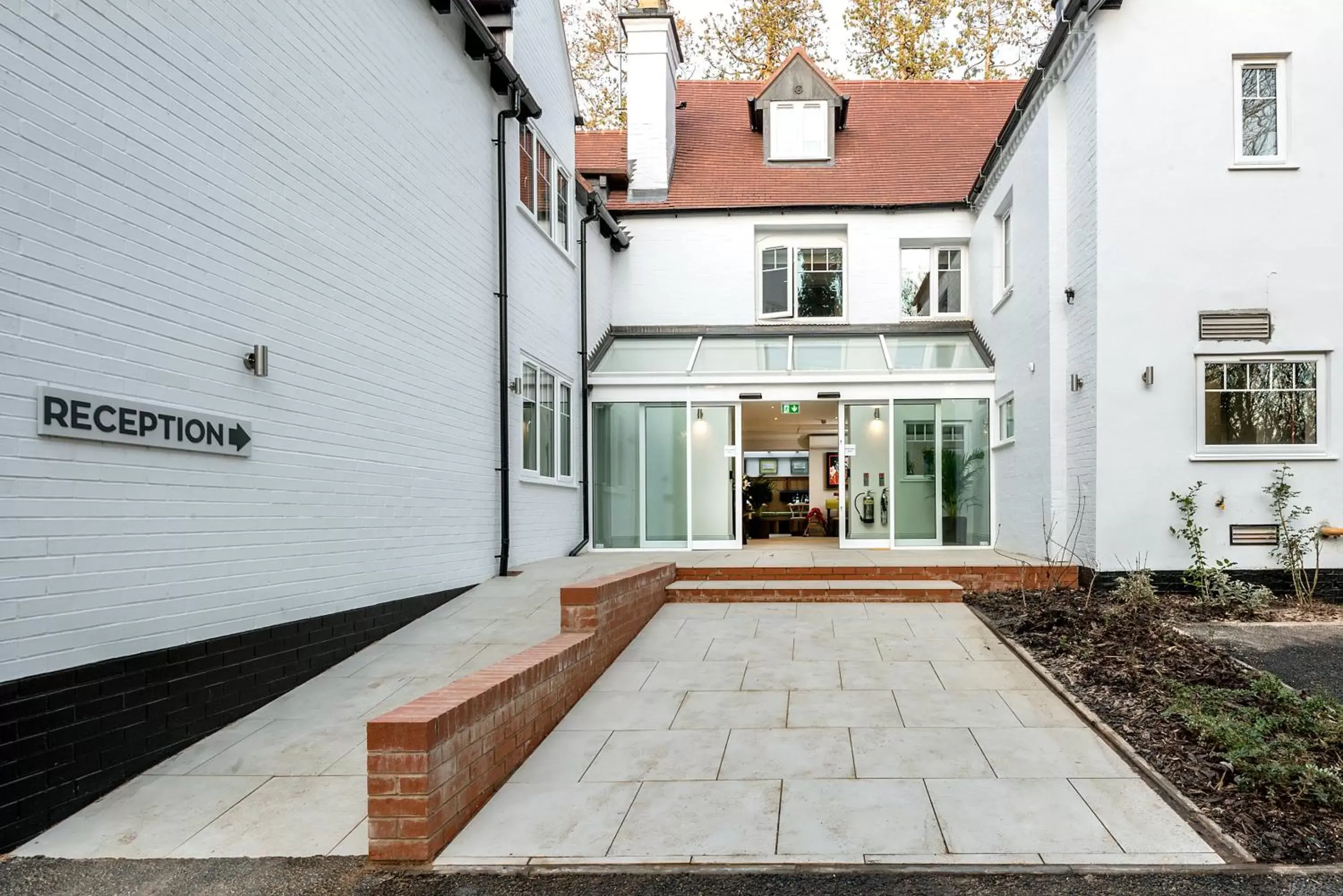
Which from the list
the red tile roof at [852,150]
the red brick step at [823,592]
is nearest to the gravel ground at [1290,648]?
the red brick step at [823,592]

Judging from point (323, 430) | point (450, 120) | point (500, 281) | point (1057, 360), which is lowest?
point (323, 430)

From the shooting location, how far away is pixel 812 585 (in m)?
10.2

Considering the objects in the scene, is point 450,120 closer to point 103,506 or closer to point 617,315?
point 103,506

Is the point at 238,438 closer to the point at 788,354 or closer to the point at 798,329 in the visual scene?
the point at 788,354

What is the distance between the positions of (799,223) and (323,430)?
10.9 metres

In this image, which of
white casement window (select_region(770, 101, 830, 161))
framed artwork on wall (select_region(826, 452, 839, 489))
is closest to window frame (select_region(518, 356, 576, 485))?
white casement window (select_region(770, 101, 830, 161))

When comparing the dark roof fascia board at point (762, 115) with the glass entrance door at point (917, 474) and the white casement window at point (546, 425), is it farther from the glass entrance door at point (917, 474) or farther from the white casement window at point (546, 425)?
the white casement window at point (546, 425)

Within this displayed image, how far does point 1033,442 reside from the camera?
11.9 metres

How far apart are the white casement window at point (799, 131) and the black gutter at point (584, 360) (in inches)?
185

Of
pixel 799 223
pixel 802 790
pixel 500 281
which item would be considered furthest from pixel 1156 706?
pixel 799 223

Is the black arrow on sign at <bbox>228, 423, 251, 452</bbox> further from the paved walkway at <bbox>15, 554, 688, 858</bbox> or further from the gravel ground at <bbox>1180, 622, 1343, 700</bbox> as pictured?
the gravel ground at <bbox>1180, 622, 1343, 700</bbox>

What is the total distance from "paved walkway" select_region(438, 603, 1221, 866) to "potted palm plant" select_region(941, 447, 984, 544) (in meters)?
6.82

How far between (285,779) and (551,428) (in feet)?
26.0

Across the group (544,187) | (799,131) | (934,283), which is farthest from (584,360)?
(799,131)
